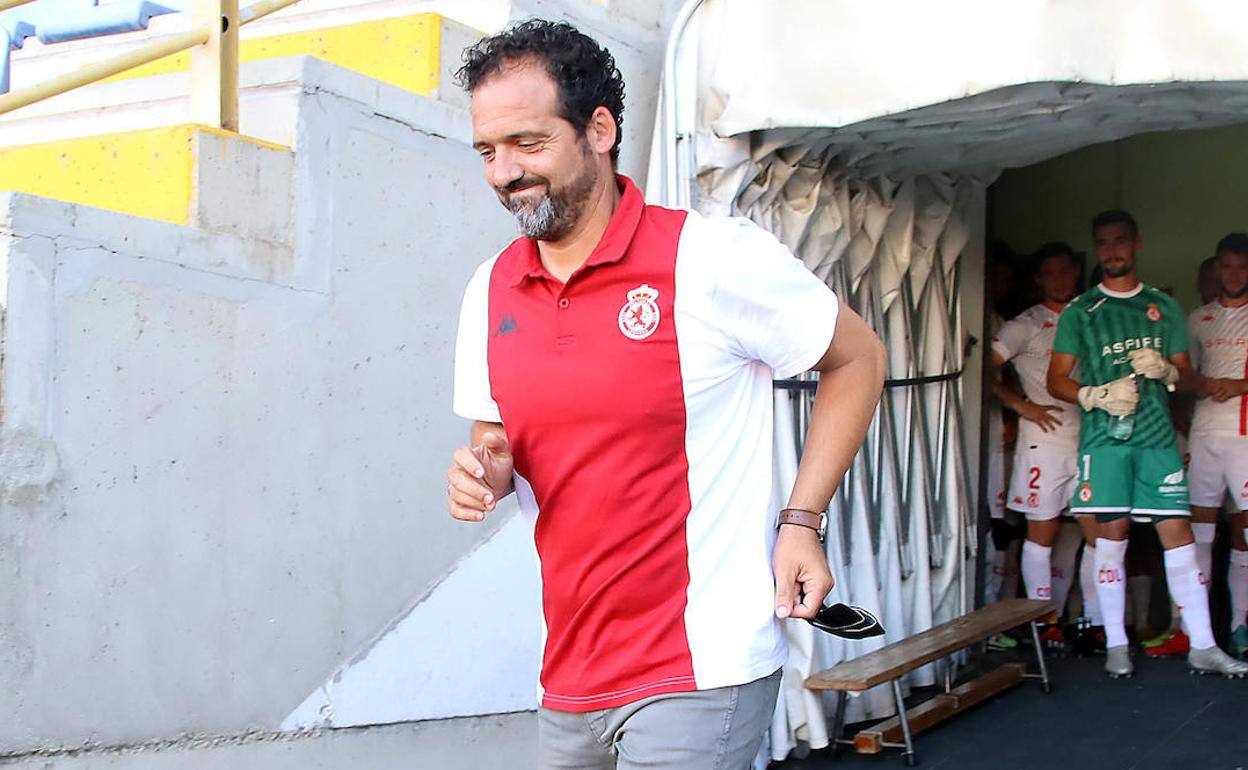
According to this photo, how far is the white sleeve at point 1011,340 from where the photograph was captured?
276 inches

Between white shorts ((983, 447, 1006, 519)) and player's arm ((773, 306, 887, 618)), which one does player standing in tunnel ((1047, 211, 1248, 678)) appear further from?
player's arm ((773, 306, 887, 618))

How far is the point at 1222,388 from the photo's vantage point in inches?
257

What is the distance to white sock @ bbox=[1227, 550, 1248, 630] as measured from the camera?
6.54 metres

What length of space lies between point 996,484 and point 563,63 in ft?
17.5

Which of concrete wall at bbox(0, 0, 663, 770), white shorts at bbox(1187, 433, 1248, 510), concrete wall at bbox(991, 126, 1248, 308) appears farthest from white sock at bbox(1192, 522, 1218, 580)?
concrete wall at bbox(0, 0, 663, 770)

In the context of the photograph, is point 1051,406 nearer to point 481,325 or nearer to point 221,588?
point 221,588

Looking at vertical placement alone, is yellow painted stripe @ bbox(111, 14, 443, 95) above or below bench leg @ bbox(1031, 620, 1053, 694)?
above

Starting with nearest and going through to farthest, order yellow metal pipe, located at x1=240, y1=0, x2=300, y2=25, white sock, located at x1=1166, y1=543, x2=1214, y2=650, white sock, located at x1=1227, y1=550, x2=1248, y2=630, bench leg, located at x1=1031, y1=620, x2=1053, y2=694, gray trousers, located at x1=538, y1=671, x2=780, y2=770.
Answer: gray trousers, located at x1=538, y1=671, x2=780, y2=770, yellow metal pipe, located at x1=240, y1=0, x2=300, y2=25, bench leg, located at x1=1031, y1=620, x2=1053, y2=694, white sock, located at x1=1166, y1=543, x2=1214, y2=650, white sock, located at x1=1227, y1=550, x2=1248, y2=630

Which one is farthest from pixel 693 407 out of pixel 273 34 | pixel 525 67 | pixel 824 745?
pixel 273 34

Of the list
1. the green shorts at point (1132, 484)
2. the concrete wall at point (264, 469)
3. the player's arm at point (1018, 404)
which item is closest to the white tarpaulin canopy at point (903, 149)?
the player's arm at point (1018, 404)

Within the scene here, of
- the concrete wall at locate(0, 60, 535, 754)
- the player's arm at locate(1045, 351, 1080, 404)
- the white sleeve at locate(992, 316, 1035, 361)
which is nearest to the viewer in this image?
the concrete wall at locate(0, 60, 535, 754)

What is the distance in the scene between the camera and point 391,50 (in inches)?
Answer: 180

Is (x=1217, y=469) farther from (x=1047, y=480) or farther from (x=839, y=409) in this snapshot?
(x=839, y=409)

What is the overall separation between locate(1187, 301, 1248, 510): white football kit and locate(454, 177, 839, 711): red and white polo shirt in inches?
189
